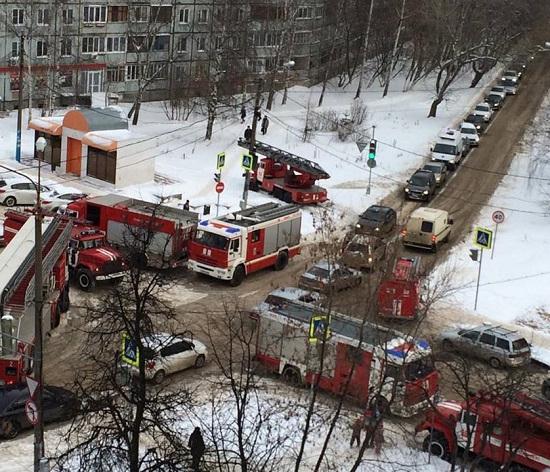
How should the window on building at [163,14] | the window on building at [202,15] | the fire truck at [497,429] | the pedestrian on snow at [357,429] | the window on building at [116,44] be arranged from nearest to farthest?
1. the fire truck at [497,429]
2. the pedestrian on snow at [357,429]
3. the window on building at [116,44]
4. the window on building at [163,14]
5. the window on building at [202,15]

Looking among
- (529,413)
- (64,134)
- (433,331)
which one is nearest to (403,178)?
(64,134)

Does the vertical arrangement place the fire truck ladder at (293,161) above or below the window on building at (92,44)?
below

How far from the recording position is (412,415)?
25188 mm

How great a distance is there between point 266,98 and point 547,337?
3800 cm

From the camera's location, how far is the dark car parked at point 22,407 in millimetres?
23078

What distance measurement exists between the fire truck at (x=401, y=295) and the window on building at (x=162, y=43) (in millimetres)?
39519

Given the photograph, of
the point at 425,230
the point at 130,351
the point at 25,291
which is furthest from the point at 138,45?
the point at 130,351

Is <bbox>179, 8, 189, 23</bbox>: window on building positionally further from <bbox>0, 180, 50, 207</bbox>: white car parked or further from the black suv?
<bbox>0, 180, 50, 207</bbox>: white car parked

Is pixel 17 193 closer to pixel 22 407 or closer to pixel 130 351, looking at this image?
pixel 22 407

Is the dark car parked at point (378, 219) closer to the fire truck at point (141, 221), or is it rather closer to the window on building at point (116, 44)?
the fire truck at point (141, 221)

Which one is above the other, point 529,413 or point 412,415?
point 529,413

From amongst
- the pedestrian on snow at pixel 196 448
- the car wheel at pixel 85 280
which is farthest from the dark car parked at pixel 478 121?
the pedestrian on snow at pixel 196 448

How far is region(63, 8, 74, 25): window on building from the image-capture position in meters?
61.0

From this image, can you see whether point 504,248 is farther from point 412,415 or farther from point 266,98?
point 266,98
